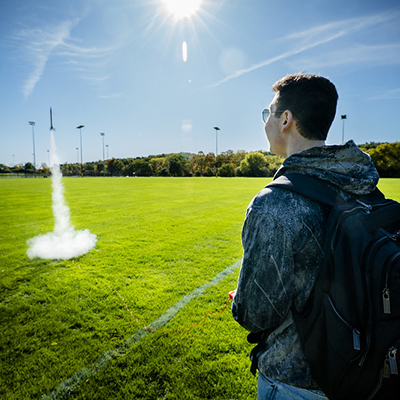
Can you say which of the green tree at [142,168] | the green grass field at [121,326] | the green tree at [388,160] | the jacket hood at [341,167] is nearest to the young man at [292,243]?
the jacket hood at [341,167]

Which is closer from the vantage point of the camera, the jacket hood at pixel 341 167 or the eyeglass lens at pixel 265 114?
the jacket hood at pixel 341 167

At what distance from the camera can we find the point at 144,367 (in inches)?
116

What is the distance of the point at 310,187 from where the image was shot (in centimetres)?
118

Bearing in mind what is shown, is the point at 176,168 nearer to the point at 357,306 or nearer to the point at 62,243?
the point at 62,243

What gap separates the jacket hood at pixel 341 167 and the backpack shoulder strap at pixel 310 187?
0.04 m

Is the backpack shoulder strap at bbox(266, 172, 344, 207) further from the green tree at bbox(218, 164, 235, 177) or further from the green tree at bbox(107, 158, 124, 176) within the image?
the green tree at bbox(107, 158, 124, 176)

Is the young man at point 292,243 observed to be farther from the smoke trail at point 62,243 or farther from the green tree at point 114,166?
→ the green tree at point 114,166

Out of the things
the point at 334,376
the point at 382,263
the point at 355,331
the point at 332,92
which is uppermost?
the point at 332,92

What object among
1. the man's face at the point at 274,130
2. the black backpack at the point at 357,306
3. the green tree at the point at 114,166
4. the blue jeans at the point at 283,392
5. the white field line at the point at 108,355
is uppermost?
the green tree at the point at 114,166

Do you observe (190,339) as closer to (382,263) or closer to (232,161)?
(382,263)

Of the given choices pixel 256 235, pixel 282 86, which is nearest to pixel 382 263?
pixel 256 235

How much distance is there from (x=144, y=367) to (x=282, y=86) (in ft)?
→ 10.4

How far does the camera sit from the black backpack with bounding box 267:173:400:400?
1046 millimetres

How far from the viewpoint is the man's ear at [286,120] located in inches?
56.5
